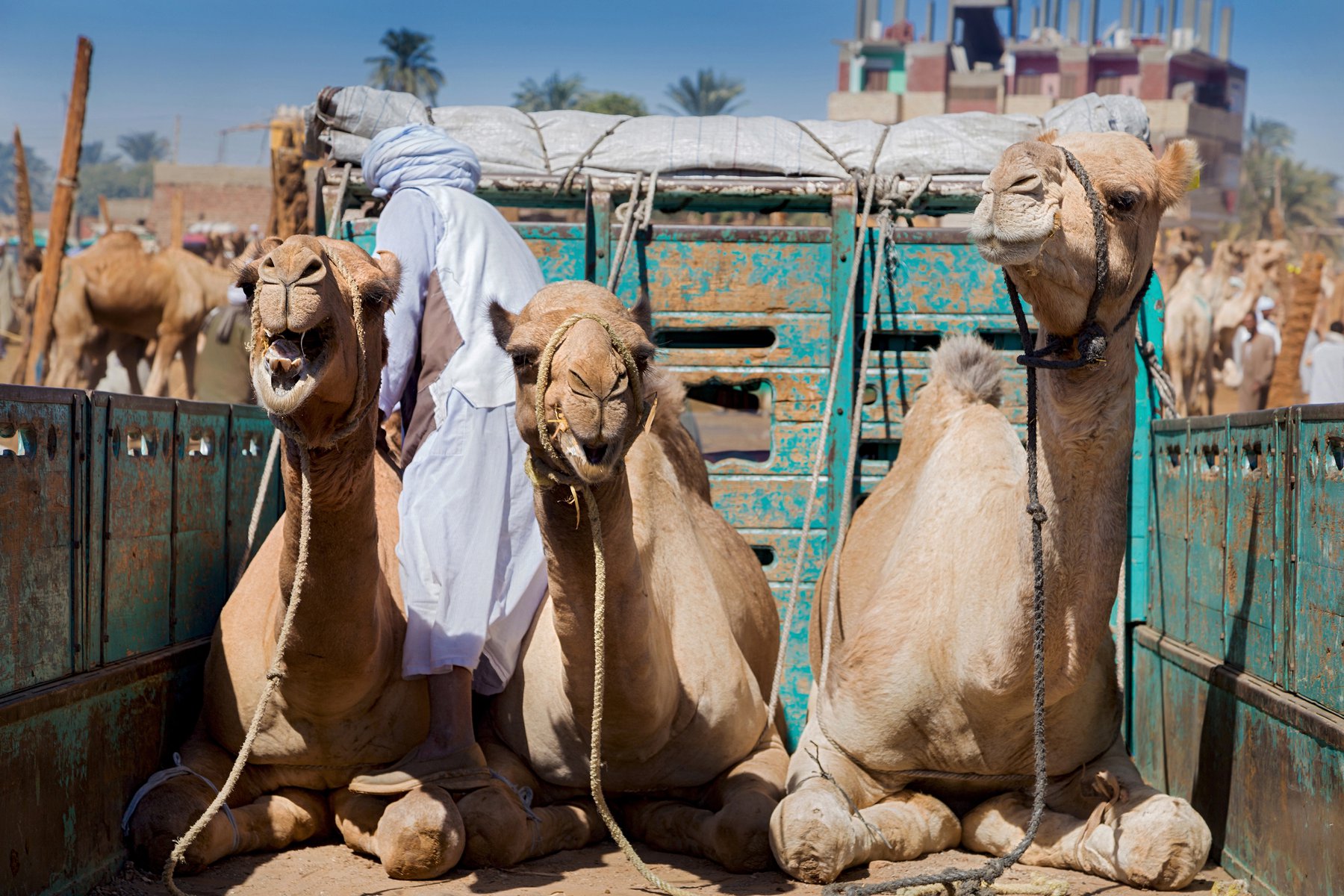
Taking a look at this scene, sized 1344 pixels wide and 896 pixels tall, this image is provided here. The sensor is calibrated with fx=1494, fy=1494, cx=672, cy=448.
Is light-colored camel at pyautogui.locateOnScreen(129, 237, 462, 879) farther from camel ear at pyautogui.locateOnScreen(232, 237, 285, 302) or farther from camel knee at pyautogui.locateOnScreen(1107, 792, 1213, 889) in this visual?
camel knee at pyautogui.locateOnScreen(1107, 792, 1213, 889)

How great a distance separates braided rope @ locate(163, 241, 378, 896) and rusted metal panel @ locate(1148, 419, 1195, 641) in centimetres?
286

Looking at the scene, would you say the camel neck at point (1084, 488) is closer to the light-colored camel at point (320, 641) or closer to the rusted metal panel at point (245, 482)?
the light-colored camel at point (320, 641)

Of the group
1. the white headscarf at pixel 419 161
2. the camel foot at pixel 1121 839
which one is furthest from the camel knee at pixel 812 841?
the white headscarf at pixel 419 161

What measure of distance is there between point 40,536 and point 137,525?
0.66 metres

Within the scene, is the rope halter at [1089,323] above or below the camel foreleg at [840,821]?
above

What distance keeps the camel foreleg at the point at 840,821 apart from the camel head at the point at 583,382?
1.21m

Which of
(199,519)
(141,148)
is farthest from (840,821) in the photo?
(141,148)

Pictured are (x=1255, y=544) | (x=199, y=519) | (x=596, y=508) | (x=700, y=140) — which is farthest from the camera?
(x=700, y=140)

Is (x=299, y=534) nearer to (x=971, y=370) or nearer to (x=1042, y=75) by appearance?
(x=971, y=370)

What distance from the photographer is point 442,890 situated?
13.3ft

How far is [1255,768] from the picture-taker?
4156mm

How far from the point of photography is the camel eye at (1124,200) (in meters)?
3.62

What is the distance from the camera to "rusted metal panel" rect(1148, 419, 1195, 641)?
5125 mm

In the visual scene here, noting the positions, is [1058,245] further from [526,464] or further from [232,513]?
[232,513]
